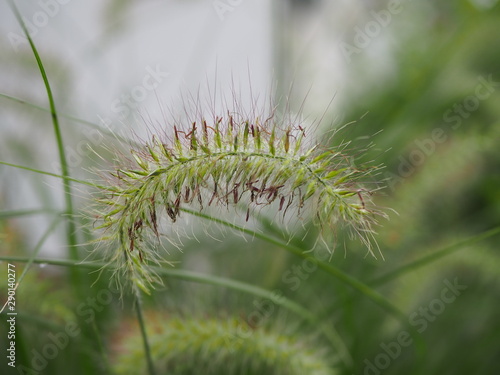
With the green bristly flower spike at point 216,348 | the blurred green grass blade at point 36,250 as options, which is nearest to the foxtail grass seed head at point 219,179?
the blurred green grass blade at point 36,250

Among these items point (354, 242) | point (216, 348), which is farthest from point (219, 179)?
point (354, 242)

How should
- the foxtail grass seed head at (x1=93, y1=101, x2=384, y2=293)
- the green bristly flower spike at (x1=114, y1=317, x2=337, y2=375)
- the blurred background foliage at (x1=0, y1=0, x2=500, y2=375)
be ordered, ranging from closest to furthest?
the foxtail grass seed head at (x1=93, y1=101, x2=384, y2=293)
the green bristly flower spike at (x1=114, y1=317, x2=337, y2=375)
the blurred background foliage at (x1=0, y1=0, x2=500, y2=375)

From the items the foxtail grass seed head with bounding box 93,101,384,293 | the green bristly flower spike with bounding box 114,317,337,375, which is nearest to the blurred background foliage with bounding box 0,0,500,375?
the green bristly flower spike with bounding box 114,317,337,375

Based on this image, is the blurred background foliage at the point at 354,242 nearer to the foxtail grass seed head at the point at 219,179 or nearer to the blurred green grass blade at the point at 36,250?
the blurred green grass blade at the point at 36,250

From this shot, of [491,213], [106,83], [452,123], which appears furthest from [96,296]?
[452,123]

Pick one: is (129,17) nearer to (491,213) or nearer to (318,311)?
(318,311)

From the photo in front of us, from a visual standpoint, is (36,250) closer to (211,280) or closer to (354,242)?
(211,280)

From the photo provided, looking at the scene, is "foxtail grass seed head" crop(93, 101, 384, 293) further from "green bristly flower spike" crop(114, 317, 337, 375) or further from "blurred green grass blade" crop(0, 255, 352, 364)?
"green bristly flower spike" crop(114, 317, 337, 375)

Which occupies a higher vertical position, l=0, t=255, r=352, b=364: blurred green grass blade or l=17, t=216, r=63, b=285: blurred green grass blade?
l=17, t=216, r=63, b=285: blurred green grass blade
